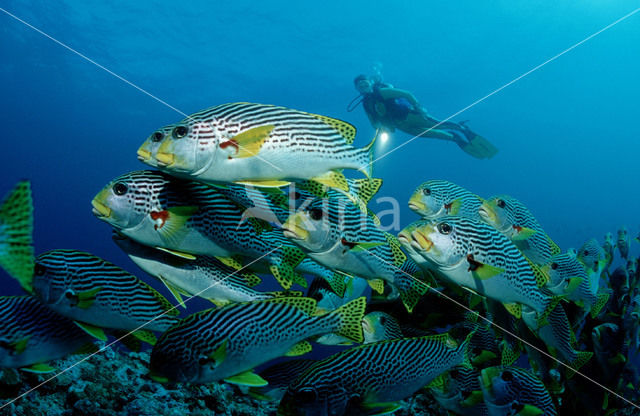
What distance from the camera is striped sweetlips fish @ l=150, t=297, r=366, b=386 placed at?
7.46 ft

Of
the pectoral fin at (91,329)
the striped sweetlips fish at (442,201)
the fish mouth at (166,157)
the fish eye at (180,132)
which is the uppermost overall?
the striped sweetlips fish at (442,201)

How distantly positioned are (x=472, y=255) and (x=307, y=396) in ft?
4.91

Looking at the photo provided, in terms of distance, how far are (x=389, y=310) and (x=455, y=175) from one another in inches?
3844

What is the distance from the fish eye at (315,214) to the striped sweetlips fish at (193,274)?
0.81 metres

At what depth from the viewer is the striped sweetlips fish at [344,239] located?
2.54m

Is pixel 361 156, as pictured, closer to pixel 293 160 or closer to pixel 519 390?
pixel 293 160

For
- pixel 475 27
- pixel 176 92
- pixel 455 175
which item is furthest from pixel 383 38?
pixel 455 175

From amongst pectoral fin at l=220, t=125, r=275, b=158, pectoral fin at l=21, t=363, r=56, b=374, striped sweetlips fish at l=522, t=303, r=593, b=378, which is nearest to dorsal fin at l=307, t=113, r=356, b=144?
pectoral fin at l=220, t=125, r=275, b=158

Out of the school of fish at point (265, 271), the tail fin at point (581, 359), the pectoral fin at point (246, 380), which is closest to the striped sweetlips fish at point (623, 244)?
the tail fin at point (581, 359)

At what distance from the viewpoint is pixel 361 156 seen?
2.45 m

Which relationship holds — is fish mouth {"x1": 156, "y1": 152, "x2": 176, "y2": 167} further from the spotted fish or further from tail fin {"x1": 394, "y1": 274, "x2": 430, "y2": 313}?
the spotted fish

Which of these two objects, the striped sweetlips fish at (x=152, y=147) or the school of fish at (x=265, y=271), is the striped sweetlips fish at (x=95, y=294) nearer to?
the school of fish at (x=265, y=271)

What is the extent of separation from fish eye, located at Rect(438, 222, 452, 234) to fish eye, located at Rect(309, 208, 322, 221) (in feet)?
2.83

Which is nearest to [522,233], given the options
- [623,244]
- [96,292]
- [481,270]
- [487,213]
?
[487,213]
